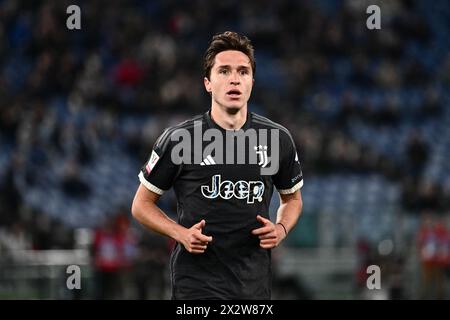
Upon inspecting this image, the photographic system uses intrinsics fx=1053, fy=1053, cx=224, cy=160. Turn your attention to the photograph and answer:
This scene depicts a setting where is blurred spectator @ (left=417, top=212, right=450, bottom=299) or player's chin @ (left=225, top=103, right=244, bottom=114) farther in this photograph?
blurred spectator @ (left=417, top=212, right=450, bottom=299)

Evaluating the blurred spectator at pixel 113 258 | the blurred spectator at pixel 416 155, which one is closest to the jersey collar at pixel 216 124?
the blurred spectator at pixel 113 258

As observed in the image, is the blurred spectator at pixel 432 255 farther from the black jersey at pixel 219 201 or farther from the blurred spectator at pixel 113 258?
the black jersey at pixel 219 201

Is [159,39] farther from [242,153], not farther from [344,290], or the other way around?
[242,153]

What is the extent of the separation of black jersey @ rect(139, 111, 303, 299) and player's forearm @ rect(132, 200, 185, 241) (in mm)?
88

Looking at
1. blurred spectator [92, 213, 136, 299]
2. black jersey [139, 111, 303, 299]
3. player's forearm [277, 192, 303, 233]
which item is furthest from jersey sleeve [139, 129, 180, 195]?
blurred spectator [92, 213, 136, 299]

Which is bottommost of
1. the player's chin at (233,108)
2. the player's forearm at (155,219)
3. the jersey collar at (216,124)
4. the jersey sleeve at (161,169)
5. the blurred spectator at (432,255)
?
the blurred spectator at (432,255)

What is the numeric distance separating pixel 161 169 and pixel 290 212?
2.46 ft

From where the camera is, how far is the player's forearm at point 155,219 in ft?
17.1

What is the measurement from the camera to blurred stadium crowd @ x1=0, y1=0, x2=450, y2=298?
15242 mm

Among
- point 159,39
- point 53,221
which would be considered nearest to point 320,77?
point 159,39

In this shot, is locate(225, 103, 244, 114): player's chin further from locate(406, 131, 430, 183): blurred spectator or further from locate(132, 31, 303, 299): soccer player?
locate(406, 131, 430, 183): blurred spectator

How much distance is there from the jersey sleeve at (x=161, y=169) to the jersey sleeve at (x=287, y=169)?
0.55 metres

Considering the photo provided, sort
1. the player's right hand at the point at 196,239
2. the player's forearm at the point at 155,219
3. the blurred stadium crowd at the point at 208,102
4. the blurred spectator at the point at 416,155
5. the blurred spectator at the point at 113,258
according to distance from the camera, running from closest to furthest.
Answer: the player's right hand at the point at 196,239 → the player's forearm at the point at 155,219 → the blurred spectator at the point at 113,258 → the blurred stadium crowd at the point at 208,102 → the blurred spectator at the point at 416,155

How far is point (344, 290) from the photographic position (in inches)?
551
